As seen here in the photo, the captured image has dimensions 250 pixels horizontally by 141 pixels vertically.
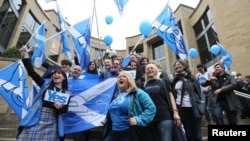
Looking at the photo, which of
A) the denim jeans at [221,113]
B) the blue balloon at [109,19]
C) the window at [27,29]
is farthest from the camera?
the window at [27,29]

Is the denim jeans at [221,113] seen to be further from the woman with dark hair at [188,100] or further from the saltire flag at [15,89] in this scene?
the saltire flag at [15,89]

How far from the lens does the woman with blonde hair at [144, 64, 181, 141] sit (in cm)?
310

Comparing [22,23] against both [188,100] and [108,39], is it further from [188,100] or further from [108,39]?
[188,100]

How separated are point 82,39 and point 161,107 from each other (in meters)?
4.33

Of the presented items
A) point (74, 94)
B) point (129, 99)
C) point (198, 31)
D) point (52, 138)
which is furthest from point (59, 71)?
point (198, 31)

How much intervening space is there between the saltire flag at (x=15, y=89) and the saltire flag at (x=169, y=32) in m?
4.00

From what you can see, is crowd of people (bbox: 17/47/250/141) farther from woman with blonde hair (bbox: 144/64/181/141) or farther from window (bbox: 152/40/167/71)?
window (bbox: 152/40/167/71)

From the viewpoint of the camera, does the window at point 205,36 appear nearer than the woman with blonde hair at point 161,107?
No

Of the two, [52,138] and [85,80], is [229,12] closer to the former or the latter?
[85,80]

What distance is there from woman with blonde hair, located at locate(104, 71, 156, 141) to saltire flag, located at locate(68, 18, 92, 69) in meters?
3.94

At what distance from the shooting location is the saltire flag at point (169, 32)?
6.75 meters

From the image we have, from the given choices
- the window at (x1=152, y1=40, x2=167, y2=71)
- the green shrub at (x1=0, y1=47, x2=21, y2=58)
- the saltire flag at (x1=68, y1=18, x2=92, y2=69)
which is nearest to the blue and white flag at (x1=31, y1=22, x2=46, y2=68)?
the saltire flag at (x1=68, y1=18, x2=92, y2=69)

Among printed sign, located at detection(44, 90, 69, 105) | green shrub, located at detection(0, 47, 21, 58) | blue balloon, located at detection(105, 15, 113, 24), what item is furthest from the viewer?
green shrub, located at detection(0, 47, 21, 58)

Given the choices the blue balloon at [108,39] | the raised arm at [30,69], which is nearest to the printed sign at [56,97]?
the raised arm at [30,69]
